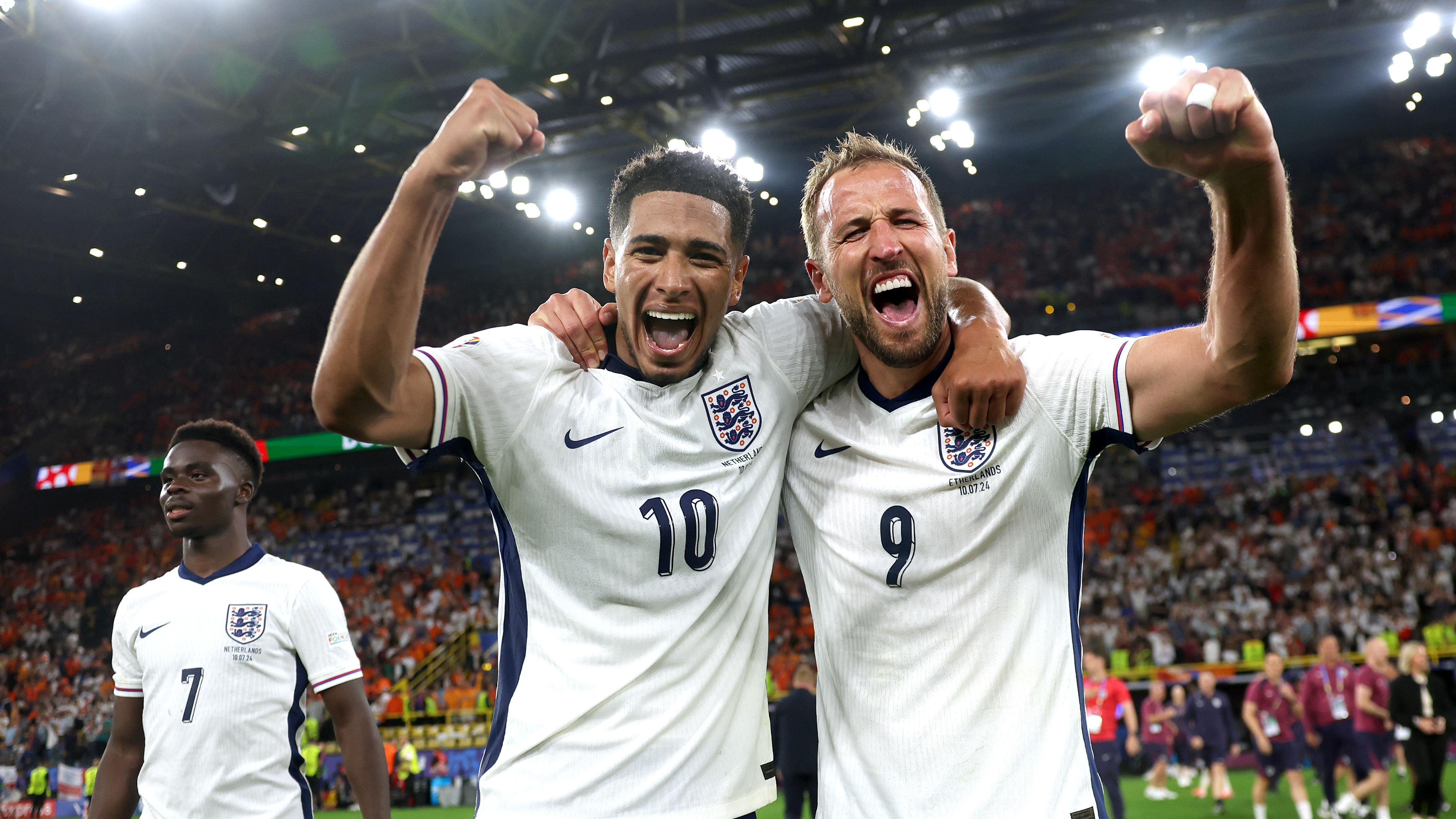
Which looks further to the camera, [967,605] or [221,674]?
[221,674]

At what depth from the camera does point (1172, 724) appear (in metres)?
13.1

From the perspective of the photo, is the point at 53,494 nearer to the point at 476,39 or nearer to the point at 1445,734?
the point at 476,39

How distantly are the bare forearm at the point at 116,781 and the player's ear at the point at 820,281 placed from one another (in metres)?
3.39

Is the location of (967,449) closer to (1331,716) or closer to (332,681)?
(332,681)

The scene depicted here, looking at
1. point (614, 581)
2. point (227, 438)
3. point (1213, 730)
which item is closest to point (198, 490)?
point (227, 438)

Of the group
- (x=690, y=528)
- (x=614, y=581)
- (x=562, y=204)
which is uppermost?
(x=562, y=204)

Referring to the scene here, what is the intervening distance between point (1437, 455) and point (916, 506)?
67.3ft

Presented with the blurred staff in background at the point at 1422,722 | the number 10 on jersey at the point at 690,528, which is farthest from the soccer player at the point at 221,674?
the blurred staff in background at the point at 1422,722

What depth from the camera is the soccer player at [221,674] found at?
3.86m

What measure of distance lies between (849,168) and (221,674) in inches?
124

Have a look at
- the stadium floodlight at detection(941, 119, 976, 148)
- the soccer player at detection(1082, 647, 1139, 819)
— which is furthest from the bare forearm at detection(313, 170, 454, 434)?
the stadium floodlight at detection(941, 119, 976, 148)

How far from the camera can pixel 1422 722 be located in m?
9.20

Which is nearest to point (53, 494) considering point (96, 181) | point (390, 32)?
point (96, 181)

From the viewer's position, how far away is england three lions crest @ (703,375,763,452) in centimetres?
253
